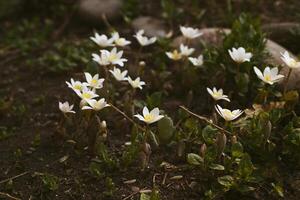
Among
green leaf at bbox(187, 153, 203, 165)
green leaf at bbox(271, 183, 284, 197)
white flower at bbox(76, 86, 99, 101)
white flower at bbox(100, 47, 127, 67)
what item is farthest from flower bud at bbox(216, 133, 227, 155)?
white flower at bbox(100, 47, 127, 67)

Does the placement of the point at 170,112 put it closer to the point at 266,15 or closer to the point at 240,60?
the point at 240,60

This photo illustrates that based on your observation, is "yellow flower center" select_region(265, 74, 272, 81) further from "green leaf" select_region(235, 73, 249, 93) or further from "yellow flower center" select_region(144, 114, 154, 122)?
"yellow flower center" select_region(144, 114, 154, 122)

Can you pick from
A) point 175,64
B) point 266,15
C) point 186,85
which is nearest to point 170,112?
point 186,85

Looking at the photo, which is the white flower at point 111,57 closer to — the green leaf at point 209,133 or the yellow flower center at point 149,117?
the yellow flower center at point 149,117

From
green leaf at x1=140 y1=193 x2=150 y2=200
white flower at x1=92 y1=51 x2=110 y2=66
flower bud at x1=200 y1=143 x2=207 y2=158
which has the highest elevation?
white flower at x1=92 y1=51 x2=110 y2=66

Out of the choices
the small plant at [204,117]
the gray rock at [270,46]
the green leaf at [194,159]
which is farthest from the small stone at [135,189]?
the gray rock at [270,46]

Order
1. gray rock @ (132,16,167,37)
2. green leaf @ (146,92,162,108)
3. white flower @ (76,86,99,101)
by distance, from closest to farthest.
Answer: white flower @ (76,86,99,101) < green leaf @ (146,92,162,108) < gray rock @ (132,16,167,37)

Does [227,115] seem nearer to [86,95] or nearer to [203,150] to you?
[203,150]

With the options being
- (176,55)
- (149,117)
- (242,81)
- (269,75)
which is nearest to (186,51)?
(176,55)
